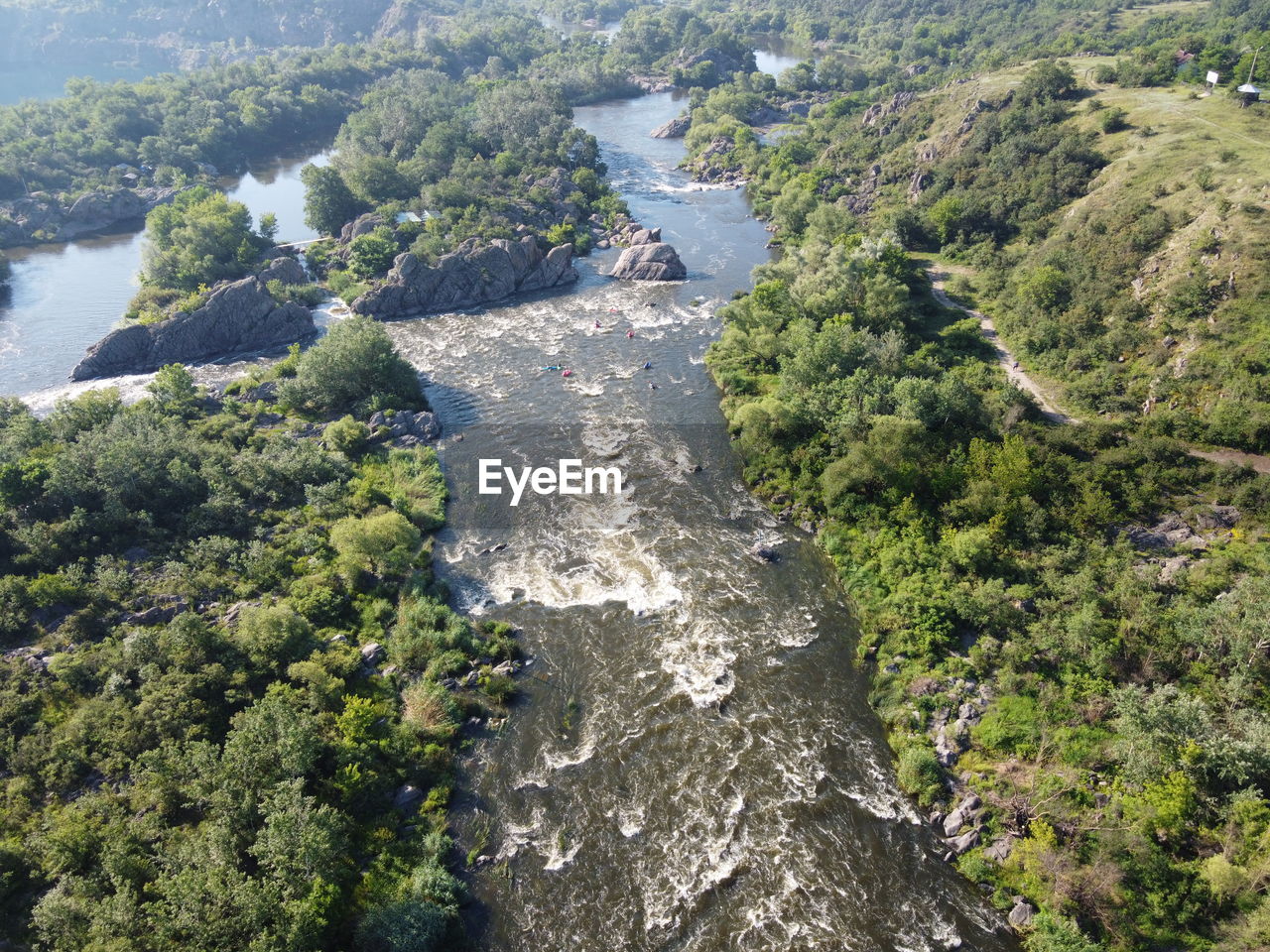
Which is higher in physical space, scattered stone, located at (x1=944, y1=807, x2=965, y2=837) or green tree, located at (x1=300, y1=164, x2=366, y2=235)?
green tree, located at (x1=300, y1=164, x2=366, y2=235)

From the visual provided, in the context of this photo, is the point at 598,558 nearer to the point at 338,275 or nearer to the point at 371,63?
the point at 338,275

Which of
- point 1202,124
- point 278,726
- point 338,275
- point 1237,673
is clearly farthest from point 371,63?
point 1237,673

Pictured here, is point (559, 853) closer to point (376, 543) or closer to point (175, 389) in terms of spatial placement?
point (376, 543)

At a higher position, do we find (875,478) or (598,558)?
(875,478)

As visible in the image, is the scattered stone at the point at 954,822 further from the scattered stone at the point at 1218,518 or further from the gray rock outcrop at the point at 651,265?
the gray rock outcrop at the point at 651,265

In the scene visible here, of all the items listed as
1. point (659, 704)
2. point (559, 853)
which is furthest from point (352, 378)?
point (559, 853)

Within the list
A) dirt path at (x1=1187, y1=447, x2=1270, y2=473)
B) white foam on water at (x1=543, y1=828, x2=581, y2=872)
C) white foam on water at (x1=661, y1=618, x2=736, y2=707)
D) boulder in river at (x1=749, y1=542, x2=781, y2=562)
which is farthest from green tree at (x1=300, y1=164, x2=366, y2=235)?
dirt path at (x1=1187, y1=447, x2=1270, y2=473)

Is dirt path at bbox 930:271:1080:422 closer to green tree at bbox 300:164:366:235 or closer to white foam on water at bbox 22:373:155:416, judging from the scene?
green tree at bbox 300:164:366:235

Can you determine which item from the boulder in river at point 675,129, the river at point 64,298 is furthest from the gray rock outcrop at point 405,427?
the boulder in river at point 675,129
